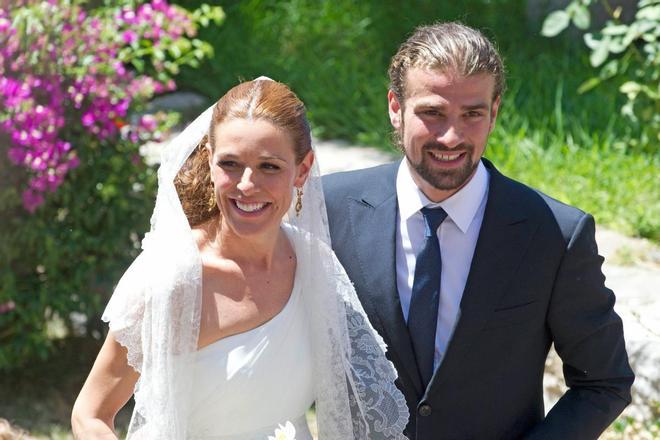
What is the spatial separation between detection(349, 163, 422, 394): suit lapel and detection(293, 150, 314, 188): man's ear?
1.00 ft

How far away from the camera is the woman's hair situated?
2.59 meters

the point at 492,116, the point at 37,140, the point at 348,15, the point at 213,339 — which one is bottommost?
the point at 348,15

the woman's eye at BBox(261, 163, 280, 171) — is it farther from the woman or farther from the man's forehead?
the man's forehead

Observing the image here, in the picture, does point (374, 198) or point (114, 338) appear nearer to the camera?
point (114, 338)

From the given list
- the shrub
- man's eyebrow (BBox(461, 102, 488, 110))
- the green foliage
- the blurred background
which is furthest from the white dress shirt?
the green foliage

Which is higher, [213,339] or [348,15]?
[213,339]

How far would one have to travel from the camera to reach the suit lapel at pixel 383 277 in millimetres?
2871

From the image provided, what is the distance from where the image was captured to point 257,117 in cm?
257

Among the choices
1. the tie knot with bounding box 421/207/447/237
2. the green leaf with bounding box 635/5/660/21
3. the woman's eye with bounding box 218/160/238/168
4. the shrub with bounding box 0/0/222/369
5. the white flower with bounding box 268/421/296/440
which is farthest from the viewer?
the green leaf with bounding box 635/5/660/21

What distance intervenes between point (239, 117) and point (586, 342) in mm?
1038

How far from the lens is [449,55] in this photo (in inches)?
109

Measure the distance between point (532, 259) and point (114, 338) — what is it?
41.0 inches

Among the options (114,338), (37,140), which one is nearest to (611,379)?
(114,338)

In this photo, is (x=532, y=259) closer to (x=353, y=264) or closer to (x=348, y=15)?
(x=353, y=264)
